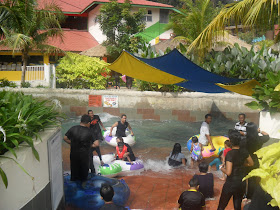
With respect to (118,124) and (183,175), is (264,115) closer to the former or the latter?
(183,175)

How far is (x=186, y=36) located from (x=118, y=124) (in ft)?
36.2

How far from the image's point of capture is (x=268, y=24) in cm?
935

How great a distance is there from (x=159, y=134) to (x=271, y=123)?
24.0 ft

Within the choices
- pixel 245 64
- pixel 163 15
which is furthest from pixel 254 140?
pixel 163 15

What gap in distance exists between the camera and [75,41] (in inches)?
939

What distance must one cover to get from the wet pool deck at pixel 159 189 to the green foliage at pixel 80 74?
8392 millimetres

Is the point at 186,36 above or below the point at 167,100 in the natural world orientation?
above

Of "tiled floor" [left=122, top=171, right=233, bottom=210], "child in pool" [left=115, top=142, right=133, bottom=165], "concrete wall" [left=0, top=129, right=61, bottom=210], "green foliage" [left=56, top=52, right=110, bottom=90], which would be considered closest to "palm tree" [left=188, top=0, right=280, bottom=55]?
"child in pool" [left=115, top=142, right=133, bottom=165]

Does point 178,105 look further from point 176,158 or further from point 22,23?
point 22,23

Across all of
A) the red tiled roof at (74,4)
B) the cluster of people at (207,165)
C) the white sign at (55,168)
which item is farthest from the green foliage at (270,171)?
the red tiled roof at (74,4)

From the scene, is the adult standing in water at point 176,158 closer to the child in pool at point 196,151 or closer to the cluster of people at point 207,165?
the child in pool at point 196,151

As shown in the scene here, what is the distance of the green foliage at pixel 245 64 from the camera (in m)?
12.0

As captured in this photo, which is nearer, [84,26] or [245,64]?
[245,64]

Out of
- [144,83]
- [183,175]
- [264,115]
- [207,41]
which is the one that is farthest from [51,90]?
[264,115]
